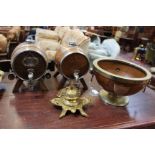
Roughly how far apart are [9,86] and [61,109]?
368 millimetres

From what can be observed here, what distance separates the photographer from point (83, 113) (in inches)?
34.8

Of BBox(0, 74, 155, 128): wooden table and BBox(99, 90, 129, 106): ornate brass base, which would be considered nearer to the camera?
BBox(0, 74, 155, 128): wooden table

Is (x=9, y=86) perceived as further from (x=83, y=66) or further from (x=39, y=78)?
(x=83, y=66)

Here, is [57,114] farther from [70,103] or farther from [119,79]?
[119,79]

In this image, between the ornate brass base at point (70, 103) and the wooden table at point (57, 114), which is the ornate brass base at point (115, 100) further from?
the ornate brass base at point (70, 103)

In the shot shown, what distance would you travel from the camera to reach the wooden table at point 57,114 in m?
0.81

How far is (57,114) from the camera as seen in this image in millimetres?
873

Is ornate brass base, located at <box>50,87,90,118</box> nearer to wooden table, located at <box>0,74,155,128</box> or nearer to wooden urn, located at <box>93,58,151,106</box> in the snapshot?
wooden table, located at <box>0,74,155,128</box>

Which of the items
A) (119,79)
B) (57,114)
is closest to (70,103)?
(57,114)

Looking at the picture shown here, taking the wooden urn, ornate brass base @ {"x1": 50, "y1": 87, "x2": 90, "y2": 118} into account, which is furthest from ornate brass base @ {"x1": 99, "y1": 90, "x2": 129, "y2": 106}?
ornate brass base @ {"x1": 50, "y1": 87, "x2": 90, "y2": 118}

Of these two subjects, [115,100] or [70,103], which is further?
[115,100]

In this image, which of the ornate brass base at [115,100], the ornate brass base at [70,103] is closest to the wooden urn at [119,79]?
the ornate brass base at [115,100]

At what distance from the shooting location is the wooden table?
31.9 inches

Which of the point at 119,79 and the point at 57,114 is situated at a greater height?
the point at 119,79
